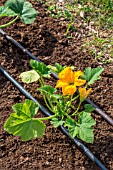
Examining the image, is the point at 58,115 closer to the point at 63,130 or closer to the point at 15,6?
the point at 63,130

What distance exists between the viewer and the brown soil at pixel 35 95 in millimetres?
2818

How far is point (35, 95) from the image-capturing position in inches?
126

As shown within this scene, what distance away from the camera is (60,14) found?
394 cm

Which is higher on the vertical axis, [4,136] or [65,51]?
[65,51]

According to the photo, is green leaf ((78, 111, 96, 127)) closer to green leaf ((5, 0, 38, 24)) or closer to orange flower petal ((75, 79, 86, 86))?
orange flower petal ((75, 79, 86, 86))

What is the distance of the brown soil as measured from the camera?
2.82m

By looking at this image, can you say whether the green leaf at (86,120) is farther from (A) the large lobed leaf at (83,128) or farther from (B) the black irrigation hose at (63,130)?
(B) the black irrigation hose at (63,130)

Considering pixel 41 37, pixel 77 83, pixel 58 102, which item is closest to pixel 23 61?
pixel 41 37

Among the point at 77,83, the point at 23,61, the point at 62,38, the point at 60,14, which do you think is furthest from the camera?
the point at 60,14

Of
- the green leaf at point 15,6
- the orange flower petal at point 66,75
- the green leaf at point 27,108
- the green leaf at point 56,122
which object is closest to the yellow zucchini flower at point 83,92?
the orange flower petal at point 66,75

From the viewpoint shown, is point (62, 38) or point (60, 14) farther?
point (60, 14)

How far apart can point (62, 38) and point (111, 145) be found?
118 cm

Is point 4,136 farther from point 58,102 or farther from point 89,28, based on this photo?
point 89,28

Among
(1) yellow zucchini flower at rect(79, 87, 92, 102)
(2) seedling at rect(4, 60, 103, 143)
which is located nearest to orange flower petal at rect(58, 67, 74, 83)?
(2) seedling at rect(4, 60, 103, 143)
